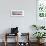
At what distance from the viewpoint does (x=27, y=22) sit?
6.24 m

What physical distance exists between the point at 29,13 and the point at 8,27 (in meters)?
1.01

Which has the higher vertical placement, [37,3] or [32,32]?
[37,3]

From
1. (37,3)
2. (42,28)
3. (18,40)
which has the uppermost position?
(37,3)

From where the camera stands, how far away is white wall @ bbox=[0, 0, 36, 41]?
20.2 feet

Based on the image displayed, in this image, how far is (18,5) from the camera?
20.2ft

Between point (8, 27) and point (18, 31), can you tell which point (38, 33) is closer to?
point (18, 31)

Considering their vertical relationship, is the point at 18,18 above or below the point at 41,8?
below

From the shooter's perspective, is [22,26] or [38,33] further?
[22,26]

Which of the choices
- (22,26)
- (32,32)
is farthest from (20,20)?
(32,32)

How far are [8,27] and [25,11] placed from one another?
36.8 inches

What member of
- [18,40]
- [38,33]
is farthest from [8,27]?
[38,33]

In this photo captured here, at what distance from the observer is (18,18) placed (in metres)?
6.21

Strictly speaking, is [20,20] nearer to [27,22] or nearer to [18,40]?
[27,22]

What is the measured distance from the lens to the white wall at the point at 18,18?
6156 millimetres
